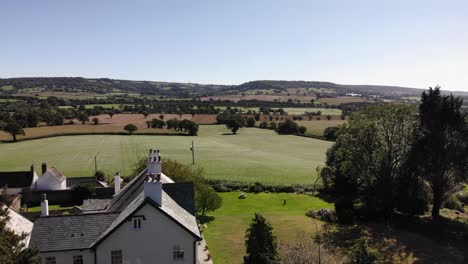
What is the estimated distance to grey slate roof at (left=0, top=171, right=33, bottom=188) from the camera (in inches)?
2424

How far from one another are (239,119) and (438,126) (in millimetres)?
103216

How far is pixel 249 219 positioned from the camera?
50125 mm

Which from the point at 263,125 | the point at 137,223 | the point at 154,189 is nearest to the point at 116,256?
the point at 137,223

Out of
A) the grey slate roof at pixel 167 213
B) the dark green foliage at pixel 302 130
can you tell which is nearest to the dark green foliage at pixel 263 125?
the dark green foliage at pixel 302 130

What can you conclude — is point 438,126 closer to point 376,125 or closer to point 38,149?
point 376,125

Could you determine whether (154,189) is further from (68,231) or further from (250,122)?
(250,122)

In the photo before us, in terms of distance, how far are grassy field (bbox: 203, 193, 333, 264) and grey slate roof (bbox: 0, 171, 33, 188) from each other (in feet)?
95.7

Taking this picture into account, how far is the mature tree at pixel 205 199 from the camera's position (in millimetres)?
48281

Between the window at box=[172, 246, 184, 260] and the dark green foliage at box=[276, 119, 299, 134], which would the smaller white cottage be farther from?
the dark green foliage at box=[276, 119, 299, 134]

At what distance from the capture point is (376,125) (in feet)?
164

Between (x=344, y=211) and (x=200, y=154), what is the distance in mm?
56039

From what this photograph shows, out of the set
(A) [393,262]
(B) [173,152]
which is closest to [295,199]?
(A) [393,262]

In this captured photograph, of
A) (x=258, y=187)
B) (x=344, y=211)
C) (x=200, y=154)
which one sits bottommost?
(x=258, y=187)

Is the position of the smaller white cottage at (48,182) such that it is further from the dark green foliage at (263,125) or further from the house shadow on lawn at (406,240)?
the dark green foliage at (263,125)
